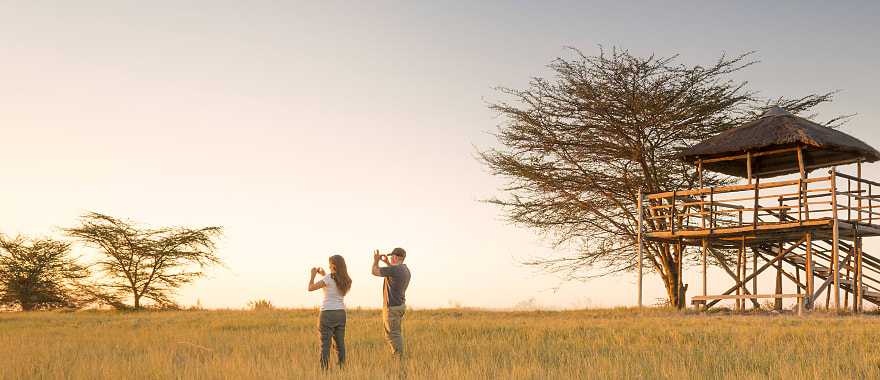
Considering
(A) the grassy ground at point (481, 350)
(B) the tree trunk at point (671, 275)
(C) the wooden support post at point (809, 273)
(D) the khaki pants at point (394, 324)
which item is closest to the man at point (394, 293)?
(D) the khaki pants at point (394, 324)

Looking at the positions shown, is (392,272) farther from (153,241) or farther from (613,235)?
(153,241)

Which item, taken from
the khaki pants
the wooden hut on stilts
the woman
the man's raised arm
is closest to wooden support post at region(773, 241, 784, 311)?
the wooden hut on stilts

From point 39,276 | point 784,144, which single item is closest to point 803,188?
point 784,144

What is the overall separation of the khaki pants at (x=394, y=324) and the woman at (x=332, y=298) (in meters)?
0.99

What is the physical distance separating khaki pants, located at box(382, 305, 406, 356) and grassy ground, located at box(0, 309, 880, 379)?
311 millimetres

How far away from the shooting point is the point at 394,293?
12.9 m

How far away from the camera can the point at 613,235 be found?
109 ft

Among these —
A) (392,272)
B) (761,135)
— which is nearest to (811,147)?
(761,135)

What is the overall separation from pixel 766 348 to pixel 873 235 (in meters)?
15.2

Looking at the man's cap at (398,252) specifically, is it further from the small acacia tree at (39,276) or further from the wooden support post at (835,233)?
the small acacia tree at (39,276)

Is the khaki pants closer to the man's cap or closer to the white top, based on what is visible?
the man's cap

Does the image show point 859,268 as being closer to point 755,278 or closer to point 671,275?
point 755,278

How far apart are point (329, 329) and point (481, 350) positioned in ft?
10.8

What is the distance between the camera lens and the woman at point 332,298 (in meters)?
11.8
